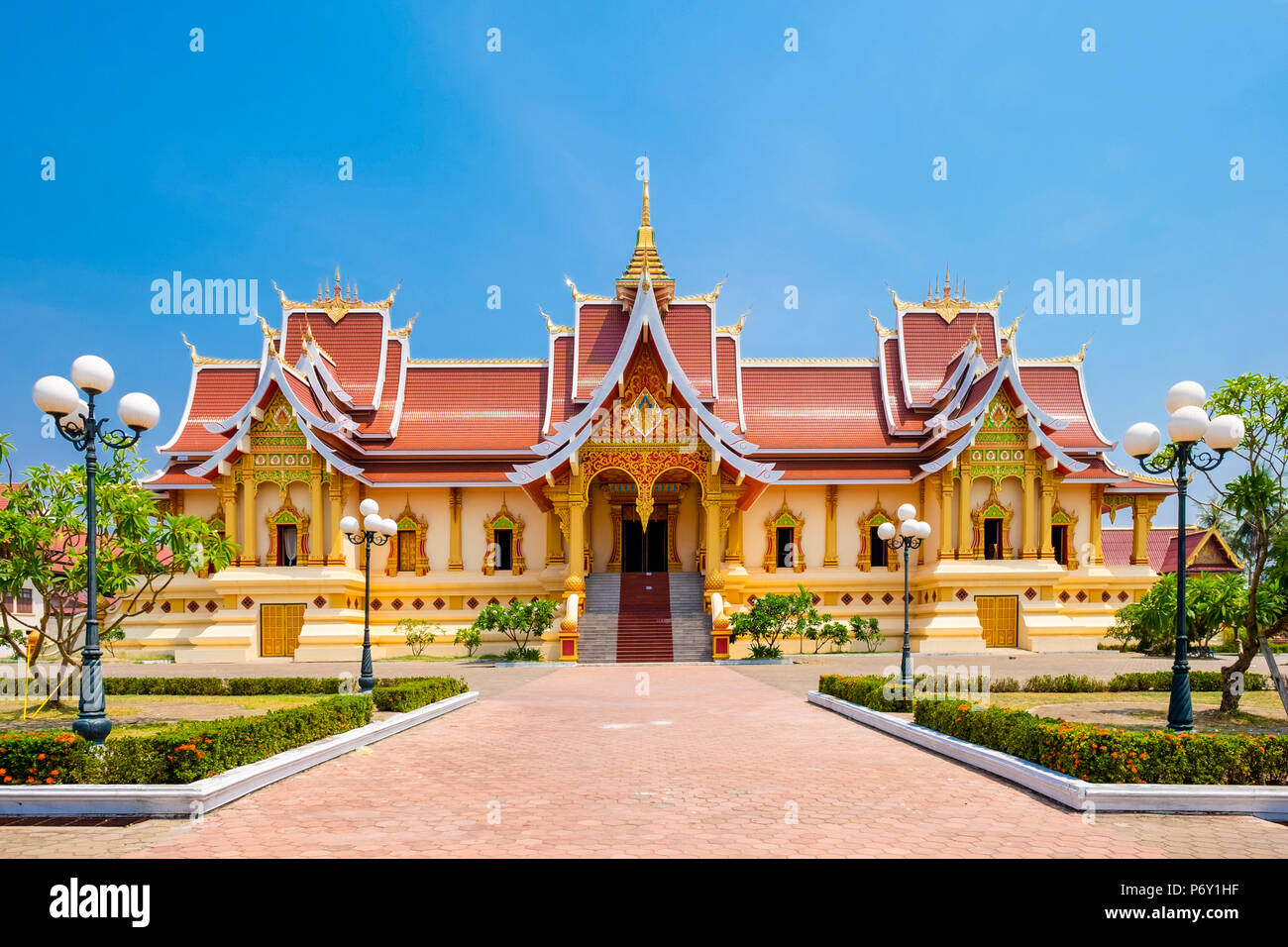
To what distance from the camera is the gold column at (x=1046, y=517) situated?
86.0 ft

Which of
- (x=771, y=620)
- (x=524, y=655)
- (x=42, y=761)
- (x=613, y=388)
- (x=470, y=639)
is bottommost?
(x=524, y=655)

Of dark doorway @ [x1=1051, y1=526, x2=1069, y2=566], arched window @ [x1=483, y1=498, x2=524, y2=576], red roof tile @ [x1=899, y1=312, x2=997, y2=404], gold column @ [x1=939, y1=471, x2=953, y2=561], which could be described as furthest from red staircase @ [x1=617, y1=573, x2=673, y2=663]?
dark doorway @ [x1=1051, y1=526, x2=1069, y2=566]

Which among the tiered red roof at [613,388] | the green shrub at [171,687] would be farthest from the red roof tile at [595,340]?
the green shrub at [171,687]

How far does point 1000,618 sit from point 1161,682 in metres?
10.7

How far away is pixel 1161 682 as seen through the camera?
15.5m

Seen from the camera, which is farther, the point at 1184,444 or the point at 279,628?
the point at 279,628

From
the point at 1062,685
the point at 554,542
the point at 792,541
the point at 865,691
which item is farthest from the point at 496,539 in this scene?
the point at 1062,685

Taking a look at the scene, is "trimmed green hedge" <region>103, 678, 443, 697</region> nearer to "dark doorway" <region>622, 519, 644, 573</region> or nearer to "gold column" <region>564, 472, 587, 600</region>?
"gold column" <region>564, 472, 587, 600</region>

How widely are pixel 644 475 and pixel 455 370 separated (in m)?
8.92

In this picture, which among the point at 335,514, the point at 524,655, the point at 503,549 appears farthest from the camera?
the point at 503,549

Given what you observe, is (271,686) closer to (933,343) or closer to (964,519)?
(964,519)

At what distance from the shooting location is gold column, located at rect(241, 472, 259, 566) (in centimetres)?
2525

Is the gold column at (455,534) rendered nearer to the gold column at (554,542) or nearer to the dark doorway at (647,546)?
the gold column at (554,542)
